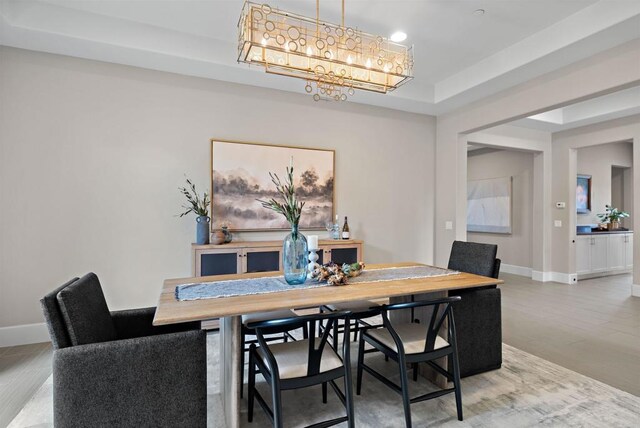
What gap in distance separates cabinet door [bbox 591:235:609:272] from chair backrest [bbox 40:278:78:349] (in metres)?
8.03

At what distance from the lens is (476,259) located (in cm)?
292

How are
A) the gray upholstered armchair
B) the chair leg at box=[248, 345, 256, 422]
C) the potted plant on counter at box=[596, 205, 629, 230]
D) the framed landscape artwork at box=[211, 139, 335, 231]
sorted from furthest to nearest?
the potted plant on counter at box=[596, 205, 629, 230], the framed landscape artwork at box=[211, 139, 335, 231], the chair leg at box=[248, 345, 256, 422], the gray upholstered armchair

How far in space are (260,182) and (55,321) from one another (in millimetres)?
2802

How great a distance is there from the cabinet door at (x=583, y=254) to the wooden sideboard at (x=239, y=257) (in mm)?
5144

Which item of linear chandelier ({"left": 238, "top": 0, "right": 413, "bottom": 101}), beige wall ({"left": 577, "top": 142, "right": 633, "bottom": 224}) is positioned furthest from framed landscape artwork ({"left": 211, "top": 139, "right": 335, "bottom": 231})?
beige wall ({"left": 577, "top": 142, "right": 633, "bottom": 224})

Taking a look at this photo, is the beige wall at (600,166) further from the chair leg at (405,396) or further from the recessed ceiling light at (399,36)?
the chair leg at (405,396)

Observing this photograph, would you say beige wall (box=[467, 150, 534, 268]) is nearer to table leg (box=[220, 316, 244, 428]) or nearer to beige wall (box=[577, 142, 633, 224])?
beige wall (box=[577, 142, 633, 224])

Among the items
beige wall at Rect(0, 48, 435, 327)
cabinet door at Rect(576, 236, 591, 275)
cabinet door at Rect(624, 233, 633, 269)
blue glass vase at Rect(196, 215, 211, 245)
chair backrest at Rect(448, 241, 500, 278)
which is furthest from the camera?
cabinet door at Rect(624, 233, 633, 269)

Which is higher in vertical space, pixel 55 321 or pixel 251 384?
pixel 55 321

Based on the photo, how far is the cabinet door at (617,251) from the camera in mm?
6691

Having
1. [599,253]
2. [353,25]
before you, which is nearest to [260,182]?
[353,25]

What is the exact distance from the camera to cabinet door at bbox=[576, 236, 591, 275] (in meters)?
6.23

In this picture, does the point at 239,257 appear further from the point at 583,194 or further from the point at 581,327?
the point at 583,194

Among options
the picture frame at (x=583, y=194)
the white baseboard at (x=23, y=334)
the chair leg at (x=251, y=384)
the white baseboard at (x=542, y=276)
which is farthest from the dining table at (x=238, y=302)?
the picture frame at (x=583, y=194)
